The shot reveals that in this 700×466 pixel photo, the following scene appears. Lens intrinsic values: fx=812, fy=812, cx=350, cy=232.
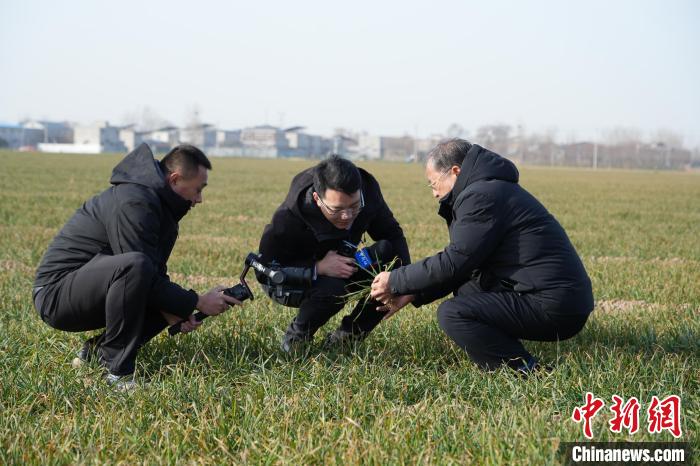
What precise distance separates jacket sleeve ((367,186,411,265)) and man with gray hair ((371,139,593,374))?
84 centimetres

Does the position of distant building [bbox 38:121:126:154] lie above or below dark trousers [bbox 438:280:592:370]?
above

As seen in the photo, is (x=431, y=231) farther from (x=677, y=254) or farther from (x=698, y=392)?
(x=698, y=392)

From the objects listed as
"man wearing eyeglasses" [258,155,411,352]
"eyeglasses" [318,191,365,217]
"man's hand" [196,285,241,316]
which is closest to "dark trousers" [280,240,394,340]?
"man wearing eyeglasses" [258,155,411,352]

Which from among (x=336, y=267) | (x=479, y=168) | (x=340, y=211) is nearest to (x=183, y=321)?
(x=336, y=267)

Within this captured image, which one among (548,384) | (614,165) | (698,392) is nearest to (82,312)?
(548,384)

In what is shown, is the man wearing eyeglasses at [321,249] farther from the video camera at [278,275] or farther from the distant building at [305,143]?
the distant building at [305,143]

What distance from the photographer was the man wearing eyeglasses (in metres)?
5.57

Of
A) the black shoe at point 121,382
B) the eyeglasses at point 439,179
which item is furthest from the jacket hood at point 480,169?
the black shoe at point 121,382

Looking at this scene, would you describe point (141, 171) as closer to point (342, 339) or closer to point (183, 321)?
point (183, 321)

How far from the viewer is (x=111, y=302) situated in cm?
488

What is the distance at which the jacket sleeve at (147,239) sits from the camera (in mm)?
4926

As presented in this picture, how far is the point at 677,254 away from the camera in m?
13.0

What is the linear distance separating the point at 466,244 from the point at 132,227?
6.65 feet

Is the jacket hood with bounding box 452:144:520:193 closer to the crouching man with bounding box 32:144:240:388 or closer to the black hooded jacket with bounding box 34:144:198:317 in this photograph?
the crouching man with bounding box 32:144:240:388
